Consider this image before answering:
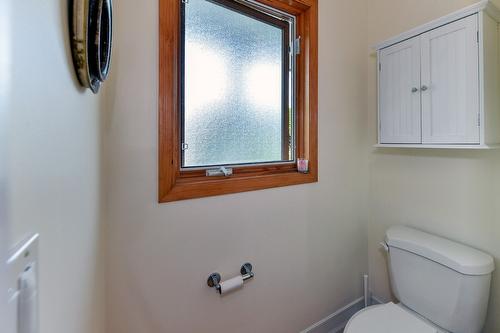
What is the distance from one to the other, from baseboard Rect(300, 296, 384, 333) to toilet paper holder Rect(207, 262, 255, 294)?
0.64 metres

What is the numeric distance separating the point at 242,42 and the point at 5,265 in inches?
52.1

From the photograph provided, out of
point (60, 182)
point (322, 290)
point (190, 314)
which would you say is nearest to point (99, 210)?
point (60, 182)

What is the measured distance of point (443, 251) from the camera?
3.94ft

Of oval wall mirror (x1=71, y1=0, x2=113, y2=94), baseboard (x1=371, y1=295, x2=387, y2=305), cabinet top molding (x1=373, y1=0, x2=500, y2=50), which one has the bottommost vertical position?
baseboard (x1=371, y1=295, x2=387, y2=305)

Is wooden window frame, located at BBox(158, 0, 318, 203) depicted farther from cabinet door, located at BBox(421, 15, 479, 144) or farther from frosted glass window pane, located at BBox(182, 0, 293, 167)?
cabinet door, located at BBox(421, 15, 479, 144)

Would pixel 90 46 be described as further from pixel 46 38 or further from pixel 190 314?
pixel 190 314

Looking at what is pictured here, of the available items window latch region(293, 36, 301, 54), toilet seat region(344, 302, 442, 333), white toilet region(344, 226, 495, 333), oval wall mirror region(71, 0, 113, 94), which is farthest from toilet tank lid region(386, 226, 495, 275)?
oval wall mirror region(71, 0, 113, 94)

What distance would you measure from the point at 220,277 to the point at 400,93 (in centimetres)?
143

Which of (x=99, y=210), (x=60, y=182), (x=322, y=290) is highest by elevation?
(x=60, y=182)

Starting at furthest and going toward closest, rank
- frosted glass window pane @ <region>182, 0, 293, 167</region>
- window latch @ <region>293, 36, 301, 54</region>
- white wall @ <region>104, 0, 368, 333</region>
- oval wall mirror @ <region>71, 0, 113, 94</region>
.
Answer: window latch @ <region>293, 36, 301, 54</region> < frosted glass window pane @ <region>182, 0, 293, 167</region> < white wall @ <region>104, 0, 368, 333</region> < oval wall mirror @ <region>71, 0, 113, 94</region>

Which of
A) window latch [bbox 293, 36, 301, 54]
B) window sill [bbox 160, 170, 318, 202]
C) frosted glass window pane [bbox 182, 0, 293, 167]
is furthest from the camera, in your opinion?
window latch [bbox 293, 36, 301, 54]

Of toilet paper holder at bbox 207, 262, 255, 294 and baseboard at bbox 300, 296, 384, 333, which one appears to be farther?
baseboard at bbox 300, 296, 384, 333

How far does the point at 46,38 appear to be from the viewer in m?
0.40

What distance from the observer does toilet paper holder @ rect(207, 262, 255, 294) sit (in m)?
1.11
